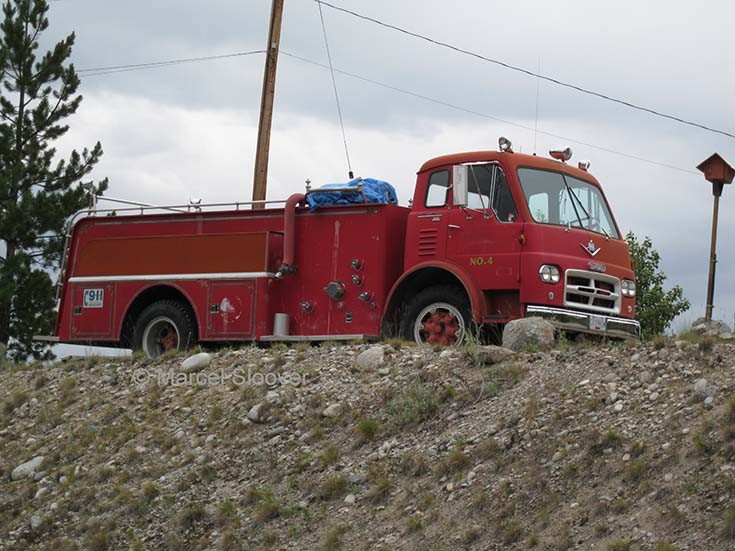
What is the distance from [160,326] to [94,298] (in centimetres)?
124

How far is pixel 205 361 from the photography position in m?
15.8

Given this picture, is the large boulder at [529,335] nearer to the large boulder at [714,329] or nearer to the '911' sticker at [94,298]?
the large boulder at [714,329]

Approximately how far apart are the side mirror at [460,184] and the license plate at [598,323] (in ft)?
6.88

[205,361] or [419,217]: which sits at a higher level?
[419,217]

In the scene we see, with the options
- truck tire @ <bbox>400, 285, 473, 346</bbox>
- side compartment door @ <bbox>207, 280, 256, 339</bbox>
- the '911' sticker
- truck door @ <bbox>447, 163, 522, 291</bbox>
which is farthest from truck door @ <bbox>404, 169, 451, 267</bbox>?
the '911' sticker

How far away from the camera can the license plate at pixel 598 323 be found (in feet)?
50.1

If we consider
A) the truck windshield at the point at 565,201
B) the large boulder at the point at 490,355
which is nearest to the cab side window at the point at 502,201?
the truck windshield at the point at 565,201

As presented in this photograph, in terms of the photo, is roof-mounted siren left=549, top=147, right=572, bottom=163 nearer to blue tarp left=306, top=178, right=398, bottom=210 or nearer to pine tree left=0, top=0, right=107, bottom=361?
blue tarp left=306, top=178, right=398, bottom=210

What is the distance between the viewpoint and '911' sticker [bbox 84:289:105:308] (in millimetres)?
18906

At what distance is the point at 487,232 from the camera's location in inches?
613

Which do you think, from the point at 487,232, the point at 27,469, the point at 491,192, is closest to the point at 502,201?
Answer: the point at 491,192

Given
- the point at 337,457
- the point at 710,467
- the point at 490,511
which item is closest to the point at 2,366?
the point at 337,457

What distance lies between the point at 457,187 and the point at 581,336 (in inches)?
91.6

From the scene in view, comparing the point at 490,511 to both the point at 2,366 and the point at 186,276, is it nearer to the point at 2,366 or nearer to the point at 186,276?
the point at 186,276
